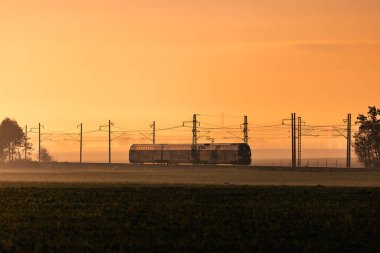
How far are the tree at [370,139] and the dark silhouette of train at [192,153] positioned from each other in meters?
31.8

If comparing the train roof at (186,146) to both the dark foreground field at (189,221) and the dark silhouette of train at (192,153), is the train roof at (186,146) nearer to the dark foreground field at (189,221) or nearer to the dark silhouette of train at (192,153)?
the dark silhouette of train at (192,153)

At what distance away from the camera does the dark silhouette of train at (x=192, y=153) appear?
129m

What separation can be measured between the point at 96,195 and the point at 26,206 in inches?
321

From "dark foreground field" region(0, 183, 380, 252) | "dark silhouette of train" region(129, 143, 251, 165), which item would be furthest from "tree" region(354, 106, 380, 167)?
"dark foreground field" region(0, 183, 380, 252)

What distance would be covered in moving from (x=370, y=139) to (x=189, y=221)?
12438 cm

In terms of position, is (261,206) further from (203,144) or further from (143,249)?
(203,144)

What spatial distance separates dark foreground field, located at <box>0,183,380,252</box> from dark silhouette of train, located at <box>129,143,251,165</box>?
7523cm

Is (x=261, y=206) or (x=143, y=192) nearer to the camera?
(x=261, y=206)

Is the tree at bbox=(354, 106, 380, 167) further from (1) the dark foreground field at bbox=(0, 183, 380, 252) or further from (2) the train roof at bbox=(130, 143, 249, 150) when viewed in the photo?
(1) the dark foreground field at bbox=(0, 183, 380, 252)

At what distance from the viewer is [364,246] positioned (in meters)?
27.7

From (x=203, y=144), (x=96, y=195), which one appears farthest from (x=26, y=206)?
(x=203, y=144)

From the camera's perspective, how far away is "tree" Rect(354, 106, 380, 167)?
152 metres

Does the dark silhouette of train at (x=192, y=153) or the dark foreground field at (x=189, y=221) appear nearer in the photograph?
the dark foreground field at (x=189, y=221)

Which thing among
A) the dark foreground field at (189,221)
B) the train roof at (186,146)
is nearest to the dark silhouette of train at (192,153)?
the train roof at (186,146)
